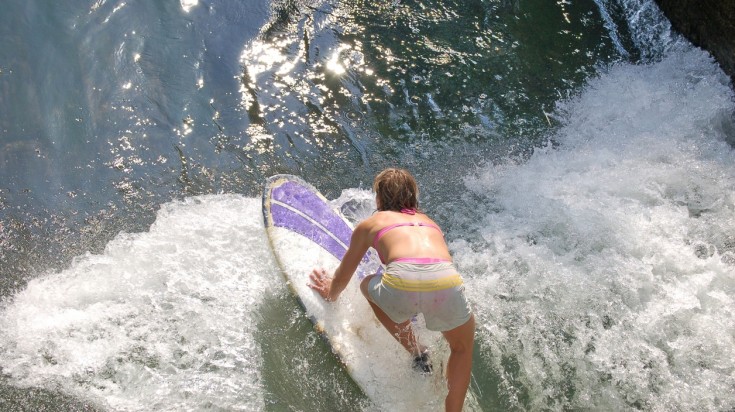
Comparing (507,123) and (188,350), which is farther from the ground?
(507,123)

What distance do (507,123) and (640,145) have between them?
52.5 inches

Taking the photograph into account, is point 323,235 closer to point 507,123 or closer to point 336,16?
point 507,123

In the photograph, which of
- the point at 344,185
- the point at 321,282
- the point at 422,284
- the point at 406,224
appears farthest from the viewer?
the point at 344,185

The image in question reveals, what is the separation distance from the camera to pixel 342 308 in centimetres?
429

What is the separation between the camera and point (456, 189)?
18.5 feet

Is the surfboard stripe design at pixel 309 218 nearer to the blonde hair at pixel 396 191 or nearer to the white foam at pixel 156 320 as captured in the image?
the white foam at pixel 156 320

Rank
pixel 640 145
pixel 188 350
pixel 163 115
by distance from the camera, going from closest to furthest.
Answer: pixel 188 350, pixel 163 115, pixel 640 145

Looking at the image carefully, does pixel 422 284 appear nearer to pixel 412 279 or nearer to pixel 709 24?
pixel 412 279

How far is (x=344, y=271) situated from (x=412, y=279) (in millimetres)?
690

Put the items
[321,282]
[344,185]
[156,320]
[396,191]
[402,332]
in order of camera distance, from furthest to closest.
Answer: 1. [344,185]
2. [321,282]
3. [156,320]
4. [402,332]
5. [396,191]

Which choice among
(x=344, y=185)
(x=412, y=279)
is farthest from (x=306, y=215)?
(x=412, y=279)

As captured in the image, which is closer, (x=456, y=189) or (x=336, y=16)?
(x=456, y=189)

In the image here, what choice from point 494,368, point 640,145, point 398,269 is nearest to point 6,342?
point 398,269

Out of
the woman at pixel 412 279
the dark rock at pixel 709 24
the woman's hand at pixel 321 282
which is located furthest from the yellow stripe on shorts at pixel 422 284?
the dark rock at pixel 709 24
